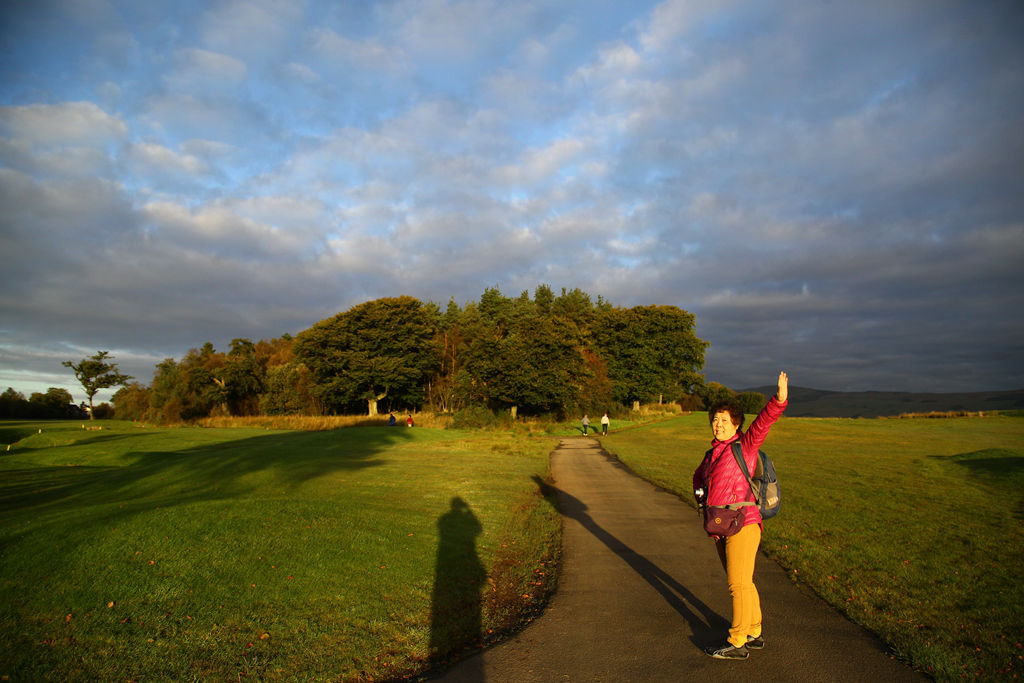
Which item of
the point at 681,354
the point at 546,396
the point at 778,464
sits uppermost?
the point at 681,354

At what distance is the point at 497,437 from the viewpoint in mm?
33594

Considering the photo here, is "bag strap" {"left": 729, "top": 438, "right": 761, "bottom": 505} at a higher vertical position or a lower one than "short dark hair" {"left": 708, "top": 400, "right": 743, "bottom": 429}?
lower

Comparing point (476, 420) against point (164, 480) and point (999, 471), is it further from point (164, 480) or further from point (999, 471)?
point (999, 471)

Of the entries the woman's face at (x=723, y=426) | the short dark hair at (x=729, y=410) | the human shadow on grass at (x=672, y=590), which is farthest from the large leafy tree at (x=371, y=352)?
the woman's face at (x=723, y=426)

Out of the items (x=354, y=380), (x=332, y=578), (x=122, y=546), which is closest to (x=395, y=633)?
(x=332, y=578)

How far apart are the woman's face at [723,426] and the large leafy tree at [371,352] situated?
161ft

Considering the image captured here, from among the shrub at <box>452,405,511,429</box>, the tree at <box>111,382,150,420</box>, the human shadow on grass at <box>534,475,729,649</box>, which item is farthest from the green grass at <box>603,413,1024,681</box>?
the tree at <box>111,382,150,420</box>

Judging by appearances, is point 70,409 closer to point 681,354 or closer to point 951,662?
point 681,354

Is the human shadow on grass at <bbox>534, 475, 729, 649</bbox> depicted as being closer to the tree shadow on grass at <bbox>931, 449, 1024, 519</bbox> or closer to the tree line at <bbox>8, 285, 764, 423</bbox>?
the tree shadow on grass at <bbox>931, 449, 1024, 519</bbox>

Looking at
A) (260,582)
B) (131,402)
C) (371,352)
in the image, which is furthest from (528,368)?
(131,402)

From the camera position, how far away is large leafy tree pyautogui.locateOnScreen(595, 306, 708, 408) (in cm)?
6372

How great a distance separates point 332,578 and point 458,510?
185 inches

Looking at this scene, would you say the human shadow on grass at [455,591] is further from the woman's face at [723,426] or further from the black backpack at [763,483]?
the woman's face at [723,426]

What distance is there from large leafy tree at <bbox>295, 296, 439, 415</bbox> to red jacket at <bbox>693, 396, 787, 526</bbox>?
161ft
